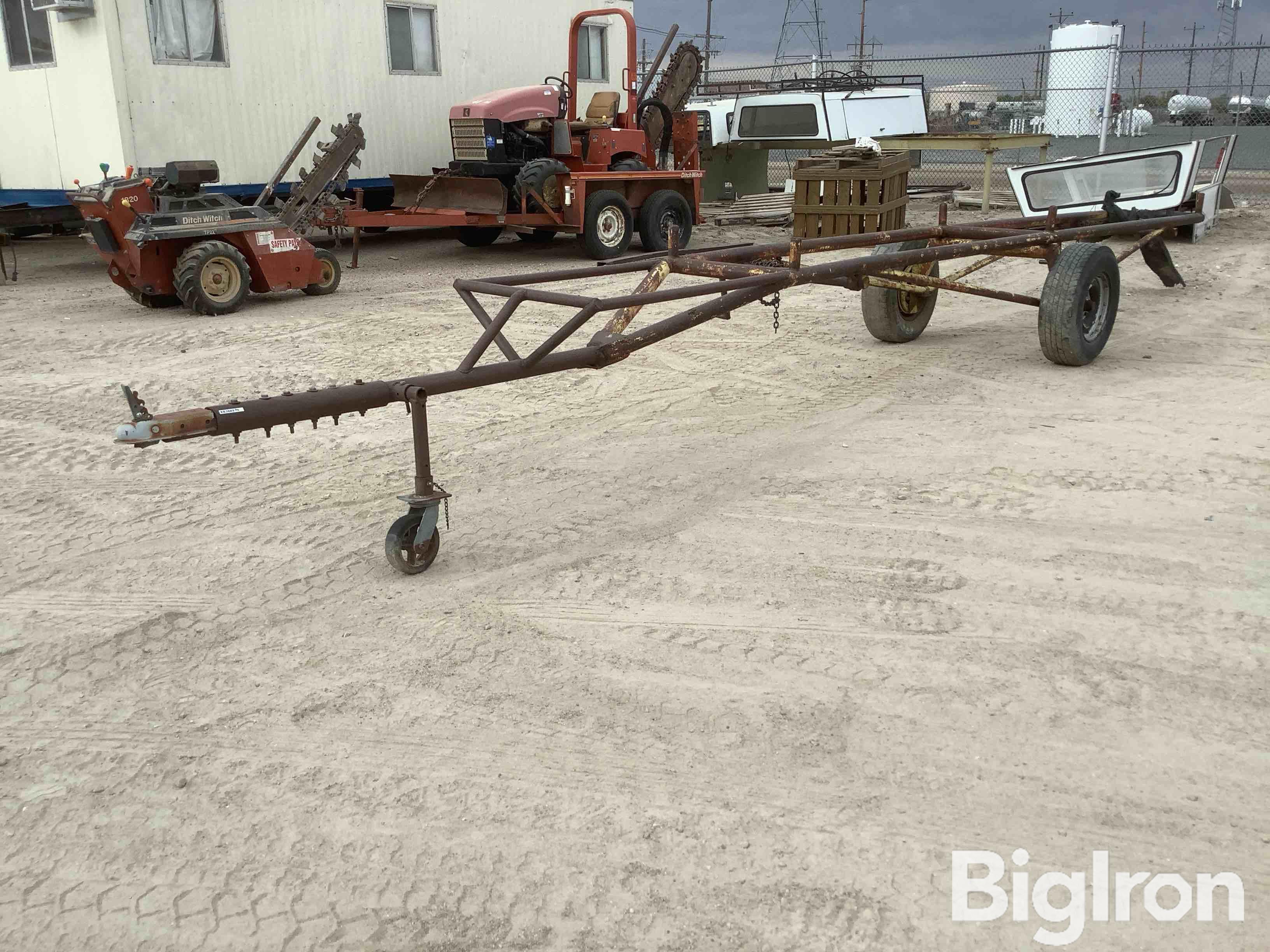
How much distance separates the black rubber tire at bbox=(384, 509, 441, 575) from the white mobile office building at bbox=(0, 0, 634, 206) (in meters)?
8.51

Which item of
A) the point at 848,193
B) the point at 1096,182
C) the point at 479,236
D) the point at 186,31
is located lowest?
the point at 479,236

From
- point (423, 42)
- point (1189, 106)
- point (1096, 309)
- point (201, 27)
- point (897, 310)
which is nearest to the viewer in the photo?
point (1096, 309)

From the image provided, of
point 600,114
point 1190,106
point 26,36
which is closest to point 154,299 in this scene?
point 26,36

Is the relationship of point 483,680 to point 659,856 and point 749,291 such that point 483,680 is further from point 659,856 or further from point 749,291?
point 749,291

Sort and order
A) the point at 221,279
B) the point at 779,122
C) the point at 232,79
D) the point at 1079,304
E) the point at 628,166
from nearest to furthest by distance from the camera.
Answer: the point at 1079,304, the point at 221,279, the point at 232,79, the point at 628,166, the point at 779,122

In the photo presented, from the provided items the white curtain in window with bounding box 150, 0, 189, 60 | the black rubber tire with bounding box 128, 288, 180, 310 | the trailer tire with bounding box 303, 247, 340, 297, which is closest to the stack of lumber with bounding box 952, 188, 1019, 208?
the trailer tire with bounding box 303, 247, 340, 297

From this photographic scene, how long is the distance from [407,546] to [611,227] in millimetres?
8824

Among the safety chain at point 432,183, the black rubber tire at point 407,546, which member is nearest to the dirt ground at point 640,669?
the black rubber tire at point 407,546

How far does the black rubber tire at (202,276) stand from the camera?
8383 mm

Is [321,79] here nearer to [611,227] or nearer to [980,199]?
[611,227]

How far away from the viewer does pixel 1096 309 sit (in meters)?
6.64

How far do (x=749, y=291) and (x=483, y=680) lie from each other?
2.30m

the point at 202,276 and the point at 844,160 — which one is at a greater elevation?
the point at 844,160

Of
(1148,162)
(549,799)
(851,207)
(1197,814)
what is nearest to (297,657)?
(549,799)
